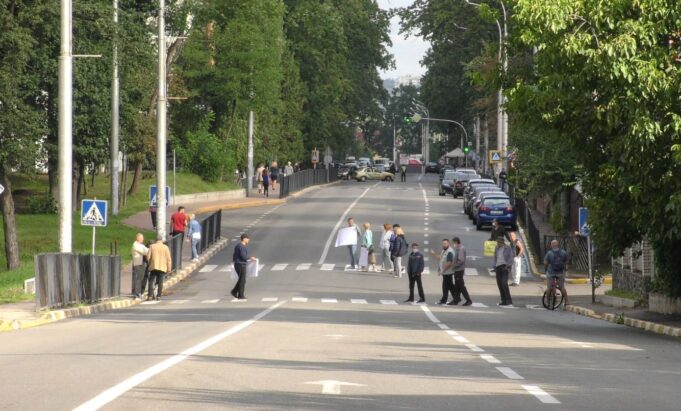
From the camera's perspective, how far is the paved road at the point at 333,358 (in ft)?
39.1

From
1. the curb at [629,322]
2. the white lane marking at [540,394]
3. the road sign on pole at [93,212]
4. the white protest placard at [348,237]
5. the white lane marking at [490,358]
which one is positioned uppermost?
the road sign on pole at [93,212]

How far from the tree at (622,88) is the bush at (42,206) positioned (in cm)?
3610

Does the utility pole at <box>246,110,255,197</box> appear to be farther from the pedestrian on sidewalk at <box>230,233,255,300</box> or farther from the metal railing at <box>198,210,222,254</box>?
the pedestrian on sidewalk at <box>230,233,255,300</box>

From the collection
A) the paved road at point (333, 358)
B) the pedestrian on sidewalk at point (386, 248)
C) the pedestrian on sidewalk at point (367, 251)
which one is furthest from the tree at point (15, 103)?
the pedestrian on sidewalk at point (386, 248)

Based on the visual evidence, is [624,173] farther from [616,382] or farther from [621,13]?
[616,382]

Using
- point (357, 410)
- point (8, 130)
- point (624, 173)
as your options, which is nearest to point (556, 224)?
point (8, 130)

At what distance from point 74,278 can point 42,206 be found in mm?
30190

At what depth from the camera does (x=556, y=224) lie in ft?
169

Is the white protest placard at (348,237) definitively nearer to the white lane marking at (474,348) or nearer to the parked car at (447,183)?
the white lane marking at (474,348)

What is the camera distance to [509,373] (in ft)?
48.3

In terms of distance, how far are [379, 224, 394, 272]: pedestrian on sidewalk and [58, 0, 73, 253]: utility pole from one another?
18.1m

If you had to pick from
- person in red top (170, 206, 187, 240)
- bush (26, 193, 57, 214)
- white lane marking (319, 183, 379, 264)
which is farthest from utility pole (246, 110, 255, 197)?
person in red top (170, 206, 187, 240)

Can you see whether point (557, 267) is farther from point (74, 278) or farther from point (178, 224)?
point (178, 224)

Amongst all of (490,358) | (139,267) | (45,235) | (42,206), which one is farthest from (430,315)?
(42,206)
